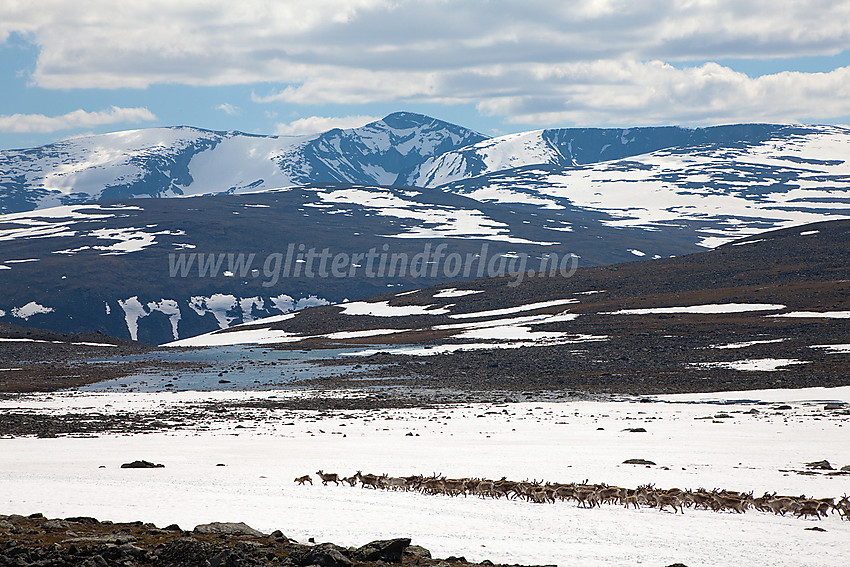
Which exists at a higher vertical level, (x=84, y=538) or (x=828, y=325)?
(x=84, y=538)

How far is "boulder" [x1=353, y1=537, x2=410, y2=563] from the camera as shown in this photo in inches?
486

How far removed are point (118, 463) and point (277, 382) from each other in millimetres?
36493

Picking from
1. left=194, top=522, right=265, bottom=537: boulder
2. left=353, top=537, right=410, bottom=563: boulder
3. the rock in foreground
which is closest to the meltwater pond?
left=194, top=522, right=265, bottom=537: boulder

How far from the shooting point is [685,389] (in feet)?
163

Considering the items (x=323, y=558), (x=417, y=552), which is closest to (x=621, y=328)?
(x=417, y=552)

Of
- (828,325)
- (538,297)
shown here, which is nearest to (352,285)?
(538,297)

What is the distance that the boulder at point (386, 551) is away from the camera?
12344mm

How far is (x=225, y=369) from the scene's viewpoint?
2817 inches

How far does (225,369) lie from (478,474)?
174 feet

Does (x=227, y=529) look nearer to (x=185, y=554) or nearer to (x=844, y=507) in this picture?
(x=185, y=554)

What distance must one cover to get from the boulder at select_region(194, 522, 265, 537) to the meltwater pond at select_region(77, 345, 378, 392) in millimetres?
42552

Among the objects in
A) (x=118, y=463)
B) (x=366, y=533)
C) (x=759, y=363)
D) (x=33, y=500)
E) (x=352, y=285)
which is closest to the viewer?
(x=366, y=533)

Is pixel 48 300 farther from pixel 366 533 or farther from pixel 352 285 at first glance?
pixel 366 533

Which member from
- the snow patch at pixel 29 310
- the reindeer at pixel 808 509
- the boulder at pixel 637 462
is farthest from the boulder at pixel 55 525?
the snow patch at pixel 29 310
